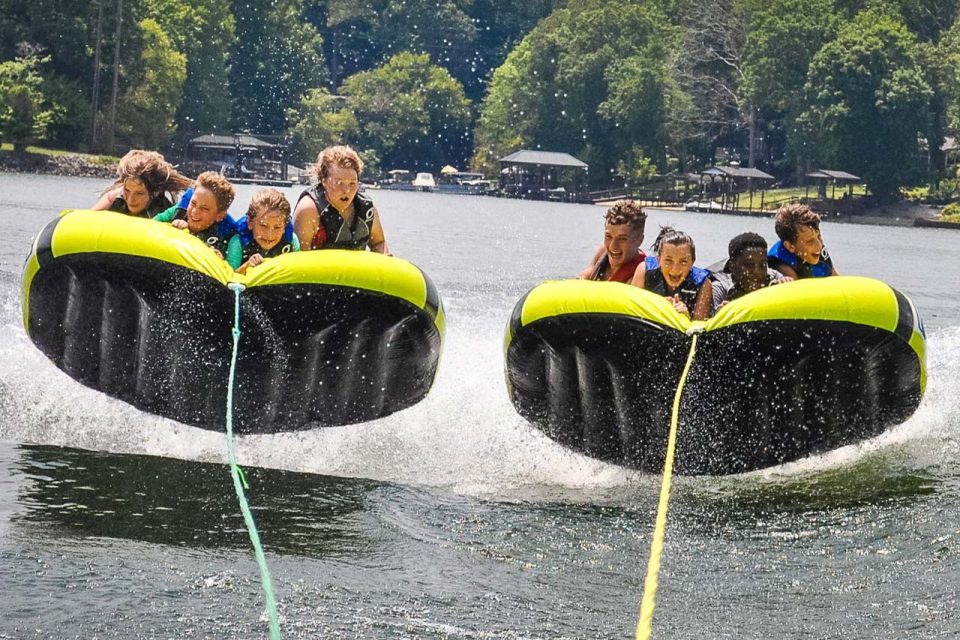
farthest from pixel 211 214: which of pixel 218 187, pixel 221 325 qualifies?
pixel 221 325

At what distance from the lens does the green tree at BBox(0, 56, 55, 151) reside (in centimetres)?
4928

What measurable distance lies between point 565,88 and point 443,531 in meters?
62.9

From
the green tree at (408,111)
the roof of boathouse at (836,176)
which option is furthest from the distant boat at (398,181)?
the roof of boathouse at (836,176)

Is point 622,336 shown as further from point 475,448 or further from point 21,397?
point 21,397

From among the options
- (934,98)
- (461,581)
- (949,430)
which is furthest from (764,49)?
(461,581)

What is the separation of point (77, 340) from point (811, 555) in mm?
3308

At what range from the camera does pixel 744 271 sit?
6410mm

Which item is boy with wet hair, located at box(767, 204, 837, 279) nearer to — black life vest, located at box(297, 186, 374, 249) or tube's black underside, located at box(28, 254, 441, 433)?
tube's black underside, located at box(28, 254, 441, 433)

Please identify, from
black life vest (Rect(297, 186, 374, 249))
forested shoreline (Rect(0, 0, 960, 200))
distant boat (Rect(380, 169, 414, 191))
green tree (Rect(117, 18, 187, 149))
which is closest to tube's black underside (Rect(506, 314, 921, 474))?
black life vest (Rect(297, 186, 374, 249))

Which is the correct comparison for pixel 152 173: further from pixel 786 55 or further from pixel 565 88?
pixel 565 88

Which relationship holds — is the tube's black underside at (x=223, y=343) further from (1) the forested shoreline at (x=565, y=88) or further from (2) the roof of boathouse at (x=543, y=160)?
(2) the roof of boathouse at (x=543, y=160)

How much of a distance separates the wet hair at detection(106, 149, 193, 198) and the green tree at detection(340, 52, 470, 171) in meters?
67.2

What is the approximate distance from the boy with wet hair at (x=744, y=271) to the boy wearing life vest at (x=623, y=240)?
36 centimetres

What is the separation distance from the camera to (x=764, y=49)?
190ft
